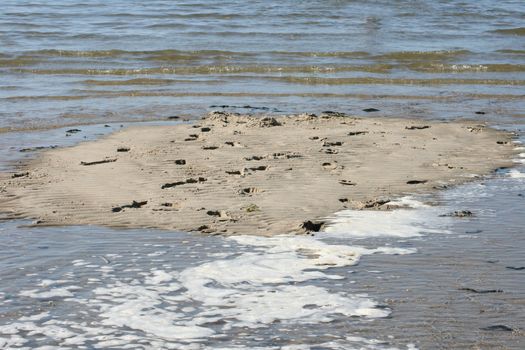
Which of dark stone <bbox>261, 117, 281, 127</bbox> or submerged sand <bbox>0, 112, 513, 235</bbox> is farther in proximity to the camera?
dark stone <bbox>261, 117, 281, 127</bbox>

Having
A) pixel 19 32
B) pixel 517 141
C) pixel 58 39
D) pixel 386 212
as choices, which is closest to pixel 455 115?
pixel 517 141

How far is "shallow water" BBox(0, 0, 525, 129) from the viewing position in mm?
13617

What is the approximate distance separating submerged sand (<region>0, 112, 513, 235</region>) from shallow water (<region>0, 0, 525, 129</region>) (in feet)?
6.51

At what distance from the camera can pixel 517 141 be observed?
10.5 meters

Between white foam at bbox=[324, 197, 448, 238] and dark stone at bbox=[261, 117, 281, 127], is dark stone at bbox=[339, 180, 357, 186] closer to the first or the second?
white foam at bbox=[324, 197, 448, 238]

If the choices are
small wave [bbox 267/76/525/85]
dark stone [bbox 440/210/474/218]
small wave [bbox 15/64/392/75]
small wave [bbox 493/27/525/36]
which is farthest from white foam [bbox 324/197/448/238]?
small wave [bbox 493/27/525/36]

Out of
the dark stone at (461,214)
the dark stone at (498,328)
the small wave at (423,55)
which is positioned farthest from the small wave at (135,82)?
the dark stone at (498,328)

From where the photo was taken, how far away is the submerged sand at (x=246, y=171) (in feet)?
23.5

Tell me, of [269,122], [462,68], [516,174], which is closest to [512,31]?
[462,68]

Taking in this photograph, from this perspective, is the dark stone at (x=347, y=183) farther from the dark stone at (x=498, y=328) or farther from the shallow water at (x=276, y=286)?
the dark stone at (x=498, y=328)

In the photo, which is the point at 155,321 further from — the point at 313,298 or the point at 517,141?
the point at 517,141

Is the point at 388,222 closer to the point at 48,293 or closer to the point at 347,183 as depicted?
the point at 347,183

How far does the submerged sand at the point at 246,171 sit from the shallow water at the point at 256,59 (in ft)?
6.51

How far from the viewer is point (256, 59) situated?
18672 millimetres
